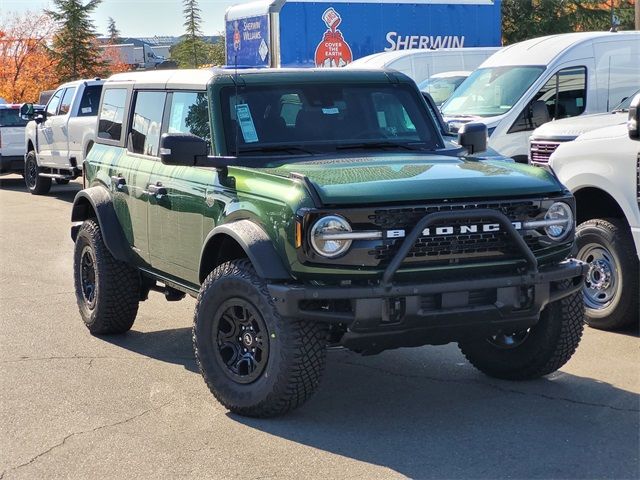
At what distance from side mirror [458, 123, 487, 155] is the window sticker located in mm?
1378

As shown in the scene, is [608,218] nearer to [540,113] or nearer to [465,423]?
[465,423]

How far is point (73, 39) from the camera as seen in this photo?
43344mm

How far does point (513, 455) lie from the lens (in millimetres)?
5082

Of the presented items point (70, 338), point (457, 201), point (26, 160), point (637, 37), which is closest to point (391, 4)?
point (26, 160)

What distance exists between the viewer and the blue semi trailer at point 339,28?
21.1 metres

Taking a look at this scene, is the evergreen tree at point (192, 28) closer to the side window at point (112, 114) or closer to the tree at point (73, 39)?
the tree at point (73, 39)

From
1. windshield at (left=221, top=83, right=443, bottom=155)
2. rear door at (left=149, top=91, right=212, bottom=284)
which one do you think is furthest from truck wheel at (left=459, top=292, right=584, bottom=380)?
rear door at (left=149, top=91, right=212, bottom=284)

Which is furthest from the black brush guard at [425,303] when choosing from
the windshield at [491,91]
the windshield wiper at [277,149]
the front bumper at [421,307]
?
the windshield at [491,91]

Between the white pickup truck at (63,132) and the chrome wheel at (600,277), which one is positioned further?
the white pickup truck at (63,132)

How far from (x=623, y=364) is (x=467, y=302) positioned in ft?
→ 6.14

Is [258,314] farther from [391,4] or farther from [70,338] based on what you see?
[391,4]

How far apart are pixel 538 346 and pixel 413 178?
4.53 ft

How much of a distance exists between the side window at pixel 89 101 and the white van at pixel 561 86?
7886 mm

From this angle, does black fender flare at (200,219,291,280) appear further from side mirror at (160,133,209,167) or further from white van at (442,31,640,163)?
white van at (442,31,640,163)
